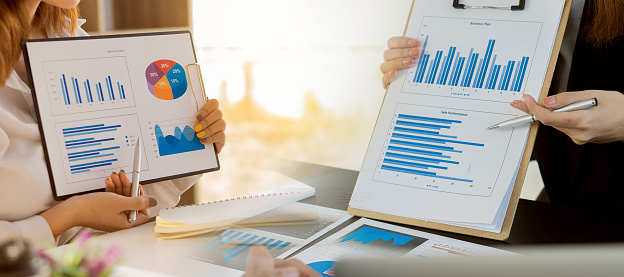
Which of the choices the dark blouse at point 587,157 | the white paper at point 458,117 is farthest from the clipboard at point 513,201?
the dark blouse at point 587,157

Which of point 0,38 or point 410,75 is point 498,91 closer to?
point 410,75

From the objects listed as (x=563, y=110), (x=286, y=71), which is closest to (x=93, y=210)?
(x=563, y=110)

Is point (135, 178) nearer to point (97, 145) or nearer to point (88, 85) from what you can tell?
point (97, 145)

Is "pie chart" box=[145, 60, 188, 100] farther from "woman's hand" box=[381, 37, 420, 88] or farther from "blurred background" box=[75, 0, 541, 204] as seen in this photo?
"blurred background" box=[75, 0, 541, 204]

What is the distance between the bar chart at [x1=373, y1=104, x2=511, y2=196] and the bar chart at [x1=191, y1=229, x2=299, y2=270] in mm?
273

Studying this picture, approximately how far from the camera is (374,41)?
11.0 feet

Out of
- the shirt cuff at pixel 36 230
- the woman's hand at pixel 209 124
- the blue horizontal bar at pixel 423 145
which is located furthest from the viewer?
the woman's hand at pixel 209 124

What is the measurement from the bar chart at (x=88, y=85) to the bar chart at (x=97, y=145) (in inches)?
1.2

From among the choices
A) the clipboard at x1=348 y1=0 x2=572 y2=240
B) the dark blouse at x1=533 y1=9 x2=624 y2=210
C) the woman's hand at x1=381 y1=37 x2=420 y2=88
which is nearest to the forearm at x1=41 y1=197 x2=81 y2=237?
the clipboard at x1=348 y1=0 x2=572 y2=240

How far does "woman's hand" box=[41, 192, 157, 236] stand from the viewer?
42.1 inches

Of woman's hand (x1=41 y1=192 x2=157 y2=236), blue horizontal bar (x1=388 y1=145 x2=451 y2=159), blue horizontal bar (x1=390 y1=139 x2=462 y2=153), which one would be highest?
blue horizontal bar (x1=390 y1=139 x2=462 y2=153)

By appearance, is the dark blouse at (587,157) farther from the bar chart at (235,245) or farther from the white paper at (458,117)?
the bar chart at (235,245)

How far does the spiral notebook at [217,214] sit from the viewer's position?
1028mm

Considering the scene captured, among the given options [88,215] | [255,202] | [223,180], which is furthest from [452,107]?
[223,180]
